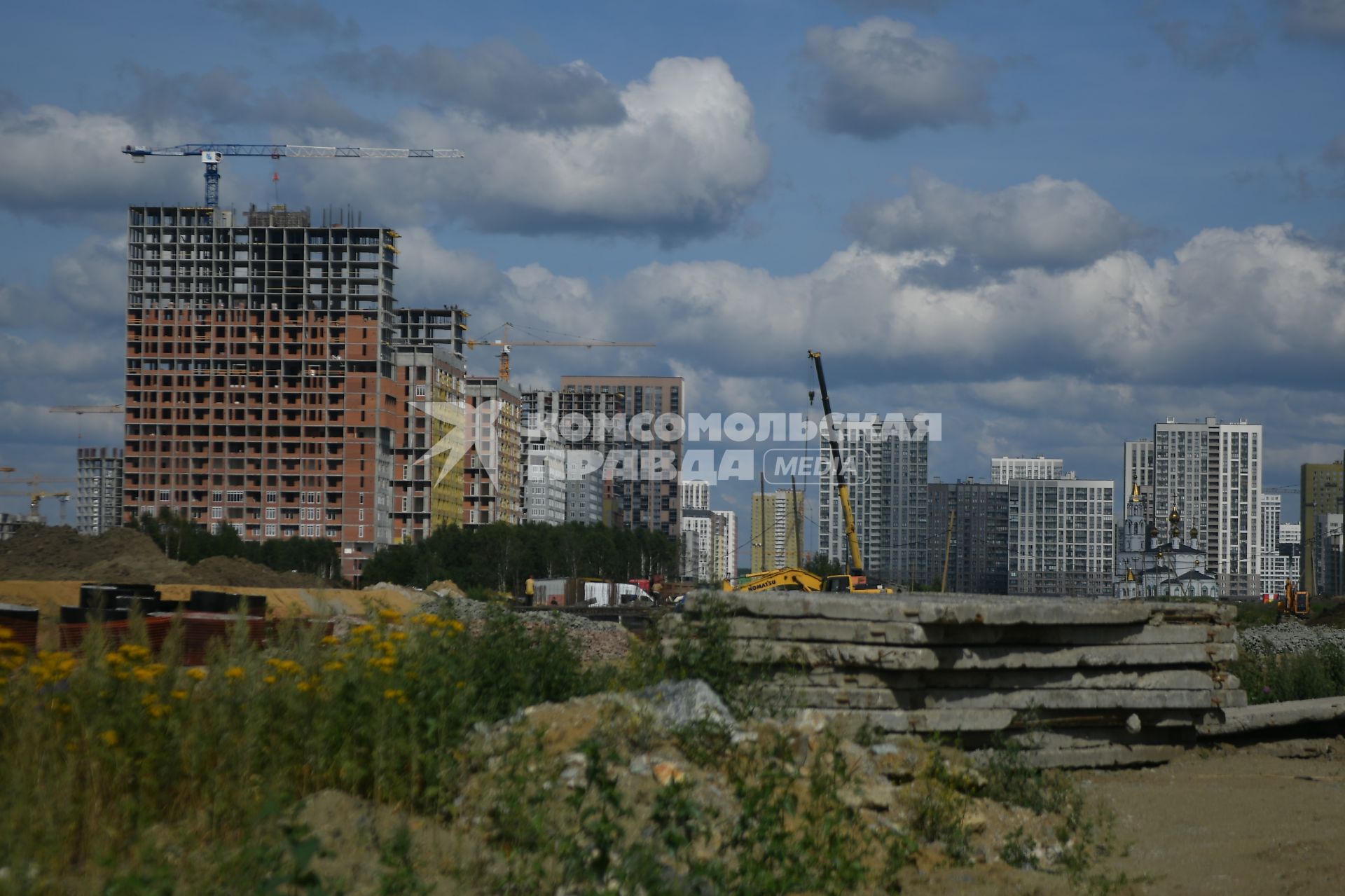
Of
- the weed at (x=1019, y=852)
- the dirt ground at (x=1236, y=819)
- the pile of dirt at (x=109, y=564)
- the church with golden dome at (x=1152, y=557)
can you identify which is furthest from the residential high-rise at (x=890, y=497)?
the weed at (x=1019, y=852)

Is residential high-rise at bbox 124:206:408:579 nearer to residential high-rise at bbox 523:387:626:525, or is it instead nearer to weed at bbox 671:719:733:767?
residential high-rise at bbox 523:387:626:525

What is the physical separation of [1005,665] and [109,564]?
33404 mm

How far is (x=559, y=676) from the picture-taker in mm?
8812

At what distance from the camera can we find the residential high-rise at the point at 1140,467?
6998 inches

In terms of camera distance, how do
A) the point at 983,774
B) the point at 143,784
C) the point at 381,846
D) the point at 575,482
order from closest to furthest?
the point at 381,846 < the point at 143,784 < the point at 983,774 < the point at 575,482

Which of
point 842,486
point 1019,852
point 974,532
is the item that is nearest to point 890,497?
point 974,532

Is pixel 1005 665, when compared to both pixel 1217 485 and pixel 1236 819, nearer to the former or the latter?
pixel 1236 819

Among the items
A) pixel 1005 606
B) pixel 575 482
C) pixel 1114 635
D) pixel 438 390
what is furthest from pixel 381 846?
pixel 575 482

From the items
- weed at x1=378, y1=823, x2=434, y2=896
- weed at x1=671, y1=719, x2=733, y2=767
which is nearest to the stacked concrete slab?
weed at x1=671, y1=719, x2=733, y2=767

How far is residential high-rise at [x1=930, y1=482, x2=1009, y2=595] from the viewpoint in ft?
452

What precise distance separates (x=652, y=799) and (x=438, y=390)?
131 m

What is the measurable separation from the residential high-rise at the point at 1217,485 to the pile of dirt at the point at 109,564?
6170 inches

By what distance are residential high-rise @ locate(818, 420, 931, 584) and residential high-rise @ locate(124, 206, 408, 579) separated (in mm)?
48109

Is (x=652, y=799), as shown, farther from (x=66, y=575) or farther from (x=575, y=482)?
(x=575, y=482)
